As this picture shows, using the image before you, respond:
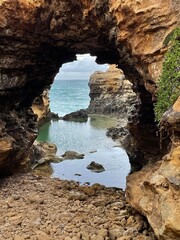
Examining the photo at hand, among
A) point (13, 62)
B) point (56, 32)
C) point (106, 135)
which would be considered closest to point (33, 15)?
point (56, 32)

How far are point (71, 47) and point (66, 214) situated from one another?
7.99m

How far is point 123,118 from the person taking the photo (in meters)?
53.5

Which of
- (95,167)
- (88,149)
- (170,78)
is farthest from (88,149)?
(170,78)

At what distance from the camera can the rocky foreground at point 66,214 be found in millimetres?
10445

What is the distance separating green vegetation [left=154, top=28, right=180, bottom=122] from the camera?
30.4 ft

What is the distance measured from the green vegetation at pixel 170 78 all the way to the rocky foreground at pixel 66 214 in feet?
12.6

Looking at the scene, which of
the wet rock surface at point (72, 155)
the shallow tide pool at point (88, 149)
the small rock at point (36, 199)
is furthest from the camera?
the wet rock surface at point (72, 155)

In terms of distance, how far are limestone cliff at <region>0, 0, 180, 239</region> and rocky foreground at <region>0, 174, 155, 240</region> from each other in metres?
1.13

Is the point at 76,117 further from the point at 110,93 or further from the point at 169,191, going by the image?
the point at 169,191

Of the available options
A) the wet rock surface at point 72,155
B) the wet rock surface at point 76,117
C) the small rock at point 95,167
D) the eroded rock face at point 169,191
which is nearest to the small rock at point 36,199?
the eroded rock face at point 169,191

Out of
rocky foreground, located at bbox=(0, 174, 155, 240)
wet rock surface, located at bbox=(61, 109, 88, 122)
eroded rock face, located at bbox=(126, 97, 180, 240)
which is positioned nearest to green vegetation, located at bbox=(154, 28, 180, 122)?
eroded rock face, located at bbox=(126, 97, 180, 240)

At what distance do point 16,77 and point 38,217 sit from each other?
23.9 feet

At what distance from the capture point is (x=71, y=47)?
16141mm

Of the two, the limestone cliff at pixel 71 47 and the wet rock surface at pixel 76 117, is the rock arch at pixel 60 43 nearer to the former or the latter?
the limestone cliff at pixel 71 47
